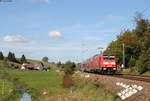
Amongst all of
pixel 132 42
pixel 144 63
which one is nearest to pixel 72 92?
pixel 144 63

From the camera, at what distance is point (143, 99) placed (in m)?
19.3

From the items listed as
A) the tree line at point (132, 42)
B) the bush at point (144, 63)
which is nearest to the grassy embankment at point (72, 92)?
the bush at point (144, 63)

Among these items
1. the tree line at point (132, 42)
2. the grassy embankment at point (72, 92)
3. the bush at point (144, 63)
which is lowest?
the grassy embankment at point (72, 92)

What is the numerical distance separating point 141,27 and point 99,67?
43.5 meters

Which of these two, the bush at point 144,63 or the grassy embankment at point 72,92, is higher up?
the bush at point 144,63

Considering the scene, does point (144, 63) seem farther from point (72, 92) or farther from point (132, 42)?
point (132, 42)

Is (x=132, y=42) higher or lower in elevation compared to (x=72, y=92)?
higher

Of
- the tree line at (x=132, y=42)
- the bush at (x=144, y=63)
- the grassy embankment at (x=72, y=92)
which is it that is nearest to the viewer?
the grassy embankment at (x=72, y=92)

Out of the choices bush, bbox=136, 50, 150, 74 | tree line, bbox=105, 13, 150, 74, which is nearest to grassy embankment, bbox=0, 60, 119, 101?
bush, bbox=136, 50, 150, 74

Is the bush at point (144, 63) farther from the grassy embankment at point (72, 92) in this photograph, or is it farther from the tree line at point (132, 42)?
the tree line at point (132, 42)

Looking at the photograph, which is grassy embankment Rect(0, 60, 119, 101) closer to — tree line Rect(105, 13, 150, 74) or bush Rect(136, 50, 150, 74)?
bush Rect(136, 50, 150, 74)

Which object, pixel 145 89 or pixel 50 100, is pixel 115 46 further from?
pixel 145 89

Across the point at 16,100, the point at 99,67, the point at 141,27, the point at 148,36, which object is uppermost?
the point at 141,27

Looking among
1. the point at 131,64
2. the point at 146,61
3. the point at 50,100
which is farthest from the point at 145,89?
the point at 131,64
